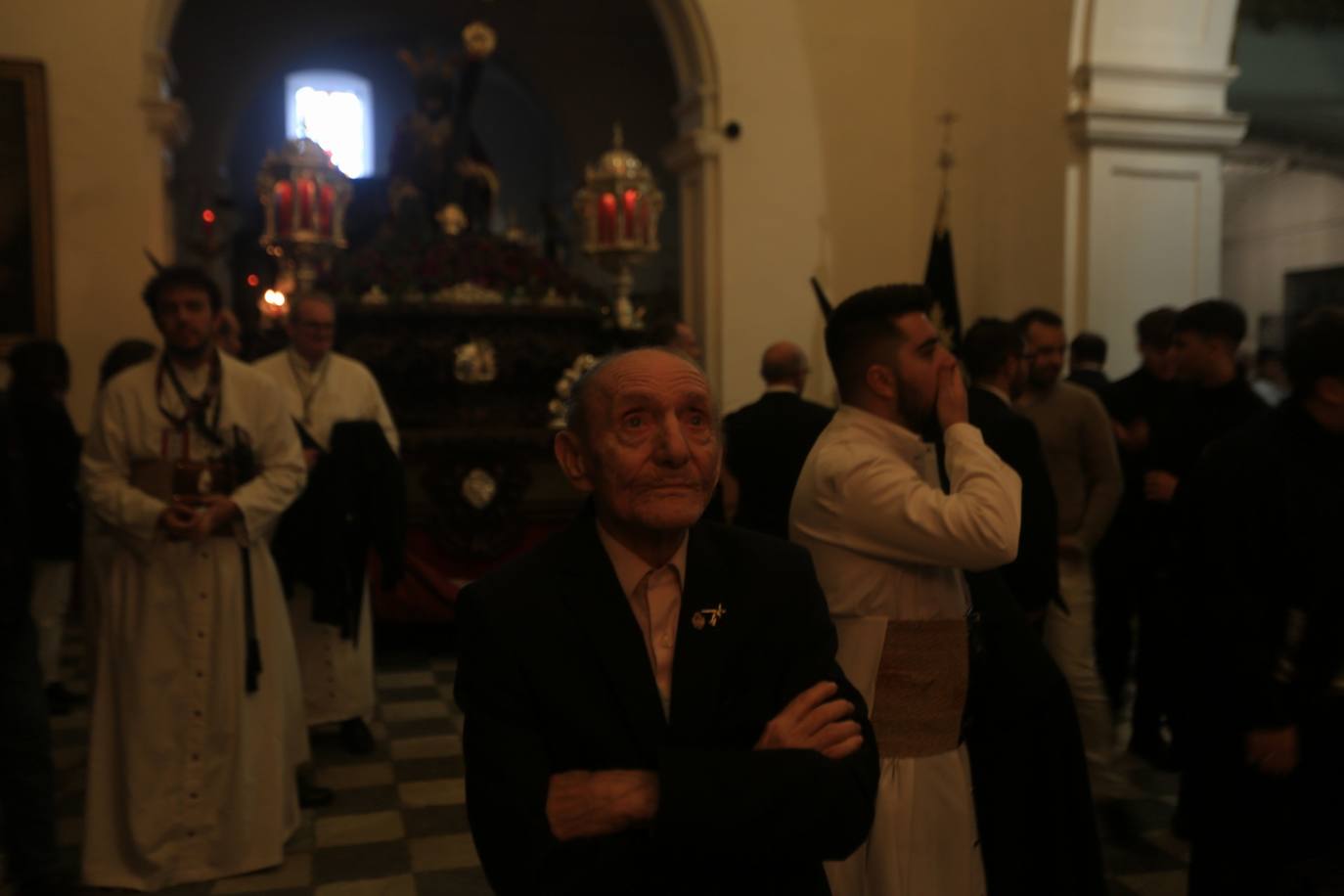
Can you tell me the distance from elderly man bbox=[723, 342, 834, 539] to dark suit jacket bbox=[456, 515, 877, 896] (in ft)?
8.29

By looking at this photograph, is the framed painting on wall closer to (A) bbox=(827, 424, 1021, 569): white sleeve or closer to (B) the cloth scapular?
(B) the cloth scapular

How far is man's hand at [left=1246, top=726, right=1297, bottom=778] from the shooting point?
266 centimetres

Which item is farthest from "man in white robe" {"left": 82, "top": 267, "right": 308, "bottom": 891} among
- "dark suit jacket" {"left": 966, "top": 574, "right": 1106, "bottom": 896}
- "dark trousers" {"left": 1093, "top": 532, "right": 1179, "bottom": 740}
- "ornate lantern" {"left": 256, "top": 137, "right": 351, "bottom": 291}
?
"ornate lantern" {"left": 256, "top": 137, "right": 351, "bottom": 291}

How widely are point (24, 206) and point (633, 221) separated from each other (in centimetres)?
404

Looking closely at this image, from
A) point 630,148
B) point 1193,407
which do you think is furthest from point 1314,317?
point 630,148

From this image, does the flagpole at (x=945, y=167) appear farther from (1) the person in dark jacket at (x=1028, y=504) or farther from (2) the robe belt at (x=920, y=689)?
(2) the robe belt at (x=920, y=689)

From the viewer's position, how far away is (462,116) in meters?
10.4

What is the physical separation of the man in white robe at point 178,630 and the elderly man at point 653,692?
8.24 ft

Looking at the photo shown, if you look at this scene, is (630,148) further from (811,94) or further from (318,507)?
(318,507)

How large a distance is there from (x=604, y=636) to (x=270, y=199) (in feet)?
24.3

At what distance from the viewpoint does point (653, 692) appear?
5.34 ft

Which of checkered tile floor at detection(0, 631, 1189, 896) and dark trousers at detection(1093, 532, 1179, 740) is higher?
dark trousers at detection(1093, 532, 1179, 740)

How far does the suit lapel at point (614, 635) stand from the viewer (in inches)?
63.6

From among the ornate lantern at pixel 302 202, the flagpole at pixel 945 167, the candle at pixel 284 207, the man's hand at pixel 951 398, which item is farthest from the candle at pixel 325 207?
the man's hand at pixel 951 398
